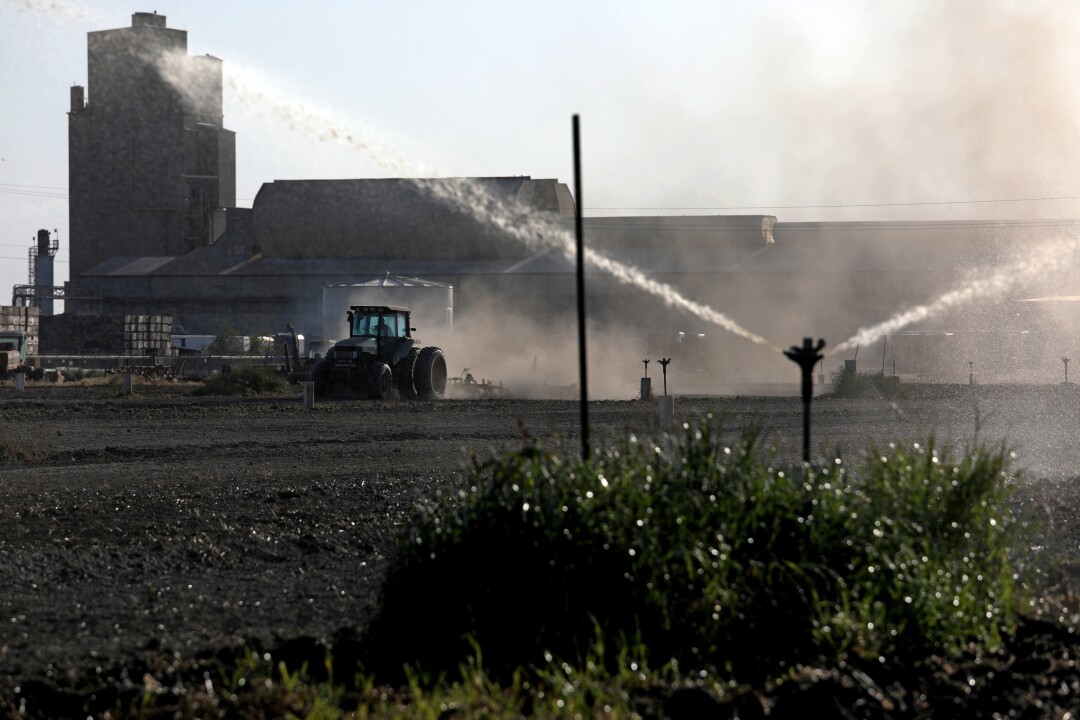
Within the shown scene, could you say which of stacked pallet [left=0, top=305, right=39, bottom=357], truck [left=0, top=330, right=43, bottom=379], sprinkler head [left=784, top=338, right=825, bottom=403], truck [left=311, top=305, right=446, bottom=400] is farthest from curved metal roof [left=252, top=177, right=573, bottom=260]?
sprinkler head [left=784, top=338, right=825, bottom=403]

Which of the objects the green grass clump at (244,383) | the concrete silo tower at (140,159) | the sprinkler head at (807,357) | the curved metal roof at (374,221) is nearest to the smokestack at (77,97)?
the concrete silo tower at (140,159)

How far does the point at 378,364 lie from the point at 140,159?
50598mm

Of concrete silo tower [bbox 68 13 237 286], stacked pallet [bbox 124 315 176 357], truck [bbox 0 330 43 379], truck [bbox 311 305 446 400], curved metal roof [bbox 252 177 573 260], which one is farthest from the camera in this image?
concrete silo tower [bbox 68 13 237 286]

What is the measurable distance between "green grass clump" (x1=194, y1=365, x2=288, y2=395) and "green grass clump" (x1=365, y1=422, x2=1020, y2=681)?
33.0 meters

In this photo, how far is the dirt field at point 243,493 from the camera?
9031 millimetres

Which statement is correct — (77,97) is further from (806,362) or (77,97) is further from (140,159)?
(806,362)

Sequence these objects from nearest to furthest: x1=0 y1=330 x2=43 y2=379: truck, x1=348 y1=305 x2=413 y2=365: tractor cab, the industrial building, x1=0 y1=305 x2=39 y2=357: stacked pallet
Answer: x1=348 y1=305 x2=413 y2=365: tractor cab < x1=0 y1=330 x2=43 y2=379: truck < x1=0 y1=305 x2=39 y2=357: stacked pallet < the industrial building

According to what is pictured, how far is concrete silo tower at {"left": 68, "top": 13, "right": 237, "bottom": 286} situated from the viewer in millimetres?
80375

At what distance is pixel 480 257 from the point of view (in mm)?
70312

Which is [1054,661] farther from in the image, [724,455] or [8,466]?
[8,466]

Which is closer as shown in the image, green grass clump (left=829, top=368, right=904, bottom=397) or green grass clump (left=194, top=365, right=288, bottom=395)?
green grass clump (left=829, top=368, right=904, bottom=397)

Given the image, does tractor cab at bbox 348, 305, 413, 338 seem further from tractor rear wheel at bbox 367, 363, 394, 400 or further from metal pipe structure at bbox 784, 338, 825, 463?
metal pipe structure at bbox 784, 338, 825, 463

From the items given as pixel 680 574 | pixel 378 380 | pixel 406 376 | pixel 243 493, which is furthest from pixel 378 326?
pixel 680 574

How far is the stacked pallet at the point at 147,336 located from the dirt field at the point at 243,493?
26.9 metres
